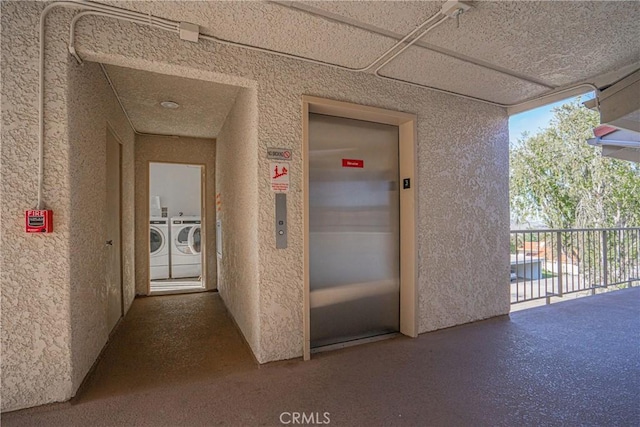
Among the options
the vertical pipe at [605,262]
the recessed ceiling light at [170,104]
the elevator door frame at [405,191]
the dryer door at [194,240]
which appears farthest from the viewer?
the dryer door at [194,240]

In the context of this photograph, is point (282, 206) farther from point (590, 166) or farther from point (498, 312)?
point (590, 166)

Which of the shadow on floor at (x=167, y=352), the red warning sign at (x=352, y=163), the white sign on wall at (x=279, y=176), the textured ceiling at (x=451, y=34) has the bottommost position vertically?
the shadow on floor at (x=167, y=352)

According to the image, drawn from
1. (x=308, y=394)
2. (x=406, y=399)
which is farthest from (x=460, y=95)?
(x=308, y=394)

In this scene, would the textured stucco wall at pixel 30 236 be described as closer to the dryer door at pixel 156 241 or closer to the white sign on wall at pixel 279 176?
the white sign on wall at pixel 279 176

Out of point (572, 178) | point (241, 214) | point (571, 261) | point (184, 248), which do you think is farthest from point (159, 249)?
point (572, 178)

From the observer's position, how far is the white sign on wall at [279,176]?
237cm

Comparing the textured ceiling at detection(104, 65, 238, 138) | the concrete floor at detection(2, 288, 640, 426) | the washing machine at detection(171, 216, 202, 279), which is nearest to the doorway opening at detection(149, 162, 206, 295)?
the washing machine at detection(171, 216, 202, 279)

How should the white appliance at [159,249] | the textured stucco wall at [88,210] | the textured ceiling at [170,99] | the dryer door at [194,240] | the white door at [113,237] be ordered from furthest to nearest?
1. the dryer door at [194,240]
2. the white appliance at [159,249]
3. the white door at [113,237]
4. the textured ceiling at [170,99]
5. the textured stucco wall at [88,210]

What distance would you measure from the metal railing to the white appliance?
6367mm

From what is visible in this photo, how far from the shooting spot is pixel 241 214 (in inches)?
116

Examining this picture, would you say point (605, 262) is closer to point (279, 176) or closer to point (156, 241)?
point (279, 176)

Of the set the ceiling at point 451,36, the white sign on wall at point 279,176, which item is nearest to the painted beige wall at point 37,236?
the ceiling at point 451,36

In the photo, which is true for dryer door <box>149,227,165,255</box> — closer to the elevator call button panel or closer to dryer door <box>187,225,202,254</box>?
dryer door <box>187,225,202,254</box>

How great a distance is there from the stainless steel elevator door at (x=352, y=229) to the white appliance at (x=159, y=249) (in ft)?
16.0
